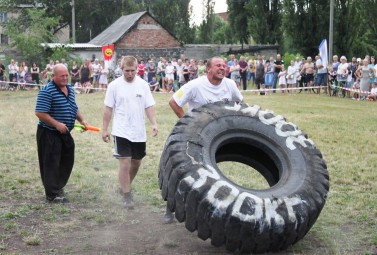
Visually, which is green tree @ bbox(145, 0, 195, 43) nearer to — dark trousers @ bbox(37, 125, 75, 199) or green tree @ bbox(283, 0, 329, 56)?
green tree @ bbox(283, 0, 329, 56)

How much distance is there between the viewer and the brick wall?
45812 mm

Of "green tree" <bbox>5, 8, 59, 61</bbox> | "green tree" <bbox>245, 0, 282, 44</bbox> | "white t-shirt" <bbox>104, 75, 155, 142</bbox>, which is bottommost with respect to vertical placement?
"white t-shirt" <bbox>104, 75, 155, 142</bbox>

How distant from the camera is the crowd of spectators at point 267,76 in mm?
21344

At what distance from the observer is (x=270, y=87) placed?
24969 millimetres

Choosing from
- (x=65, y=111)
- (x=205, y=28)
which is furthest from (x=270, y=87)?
(x=205, y=28)

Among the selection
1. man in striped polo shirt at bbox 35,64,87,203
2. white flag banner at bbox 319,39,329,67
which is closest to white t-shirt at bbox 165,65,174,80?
white flag banner at bbox 319,39,329,67

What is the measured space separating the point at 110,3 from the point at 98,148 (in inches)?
2219

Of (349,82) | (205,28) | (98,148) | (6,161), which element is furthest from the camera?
(205,28)

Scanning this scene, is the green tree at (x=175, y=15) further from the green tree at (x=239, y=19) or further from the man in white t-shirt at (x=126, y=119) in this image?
the man in white t-shirt at (x=126, y=119)

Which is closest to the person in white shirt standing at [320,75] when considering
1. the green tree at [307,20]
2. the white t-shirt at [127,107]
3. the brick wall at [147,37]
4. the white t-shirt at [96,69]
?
the white t-shirt at [96,69]

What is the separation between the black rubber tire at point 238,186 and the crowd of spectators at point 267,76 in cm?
1524

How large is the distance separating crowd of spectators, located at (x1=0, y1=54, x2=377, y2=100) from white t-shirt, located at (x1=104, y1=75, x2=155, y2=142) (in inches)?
582

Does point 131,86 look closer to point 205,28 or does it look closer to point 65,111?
point 65,111

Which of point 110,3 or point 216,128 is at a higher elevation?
point 110,3
